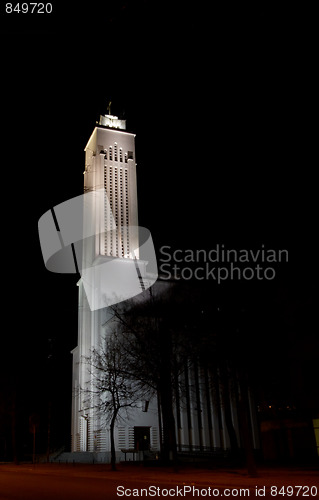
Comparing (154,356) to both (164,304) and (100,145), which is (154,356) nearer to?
(164,304)

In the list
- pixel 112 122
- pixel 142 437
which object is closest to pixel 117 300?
pixel 142 437

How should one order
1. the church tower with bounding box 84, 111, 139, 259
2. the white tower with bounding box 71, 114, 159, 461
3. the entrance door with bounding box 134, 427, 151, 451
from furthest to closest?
1. the church tower with bounding box 84, 111, 139, 259
2. the white tower with bounding box 71, 114, 159, 461
3. the entrance door with bounding box 134, 427, 151, 451

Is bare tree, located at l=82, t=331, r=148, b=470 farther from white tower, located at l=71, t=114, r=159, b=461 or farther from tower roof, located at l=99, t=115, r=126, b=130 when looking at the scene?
tower roof, located at l=99, t=115, r=126, b=130

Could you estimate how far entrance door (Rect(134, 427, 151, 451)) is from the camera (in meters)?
50.8

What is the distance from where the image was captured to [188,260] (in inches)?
1697

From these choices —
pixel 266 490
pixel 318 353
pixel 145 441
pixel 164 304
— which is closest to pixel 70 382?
pixel 145 441

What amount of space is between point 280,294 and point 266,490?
22954 millimetres

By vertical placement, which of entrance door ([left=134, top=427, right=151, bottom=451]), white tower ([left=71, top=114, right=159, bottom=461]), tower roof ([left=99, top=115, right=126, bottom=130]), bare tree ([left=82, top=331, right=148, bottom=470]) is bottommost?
entrance door ([left=134, top=427, right=151, bottom=451])

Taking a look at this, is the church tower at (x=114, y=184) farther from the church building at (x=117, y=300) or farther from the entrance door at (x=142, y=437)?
the entrance door at (x=142, y=437)

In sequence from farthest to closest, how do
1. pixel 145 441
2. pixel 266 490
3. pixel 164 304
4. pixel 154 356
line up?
pixel 145 441, pixel 164 304, pixel 154 356, pixel 266 490

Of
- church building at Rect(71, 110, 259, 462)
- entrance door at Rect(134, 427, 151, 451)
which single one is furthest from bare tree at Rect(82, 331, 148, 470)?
church building at Rect(71, 110, 259, 462)

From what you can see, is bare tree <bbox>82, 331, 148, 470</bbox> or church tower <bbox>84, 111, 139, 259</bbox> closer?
bare tree <bbox>82, 331, 148, 470</bbox>

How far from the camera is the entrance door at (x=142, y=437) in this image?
50.8 metres

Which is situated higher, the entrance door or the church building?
the church building
